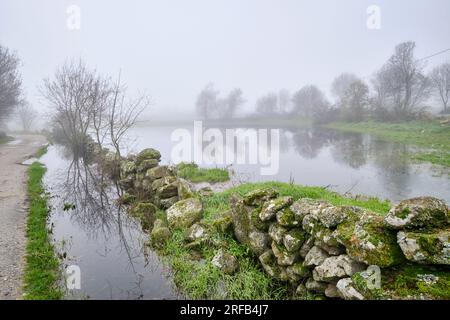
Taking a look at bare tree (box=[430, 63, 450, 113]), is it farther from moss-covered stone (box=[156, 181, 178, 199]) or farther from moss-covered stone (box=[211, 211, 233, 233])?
moss-covered stone (box=[211, 211, 233, 233])

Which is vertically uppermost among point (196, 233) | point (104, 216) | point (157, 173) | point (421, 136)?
point (421, 136)

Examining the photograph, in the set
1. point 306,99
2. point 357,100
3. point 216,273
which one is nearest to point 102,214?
point 216,273

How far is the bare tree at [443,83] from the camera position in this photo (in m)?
61.7

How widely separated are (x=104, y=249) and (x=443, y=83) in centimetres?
7733

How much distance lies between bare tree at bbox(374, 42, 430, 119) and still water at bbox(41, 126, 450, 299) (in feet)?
95.2

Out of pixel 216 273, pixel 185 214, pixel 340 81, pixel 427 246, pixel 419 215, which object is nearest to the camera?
pixel 427 246

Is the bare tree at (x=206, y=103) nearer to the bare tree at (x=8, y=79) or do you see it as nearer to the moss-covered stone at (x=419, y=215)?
the bare tree at (x=8, y=79)

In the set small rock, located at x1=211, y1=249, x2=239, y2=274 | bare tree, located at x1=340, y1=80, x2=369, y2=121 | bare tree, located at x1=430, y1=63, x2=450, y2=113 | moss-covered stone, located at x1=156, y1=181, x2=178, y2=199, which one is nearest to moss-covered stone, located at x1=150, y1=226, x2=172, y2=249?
small rock, located at x1=211, y1=249, x2=239, y2=274

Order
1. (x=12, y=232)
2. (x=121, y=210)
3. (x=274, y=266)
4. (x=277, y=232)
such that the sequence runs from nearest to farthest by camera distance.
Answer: (x=277, y=232), (x=274, y=266), (x=12, y=232), (x=121, y=210)

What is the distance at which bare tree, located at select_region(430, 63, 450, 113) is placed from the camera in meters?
61.7

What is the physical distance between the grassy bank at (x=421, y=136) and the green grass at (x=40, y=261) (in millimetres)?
21542

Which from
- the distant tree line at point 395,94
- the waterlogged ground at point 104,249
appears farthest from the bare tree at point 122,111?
the distant tree line at point 395,94

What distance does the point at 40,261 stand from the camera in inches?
310

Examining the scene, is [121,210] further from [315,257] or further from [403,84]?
[403,84]
